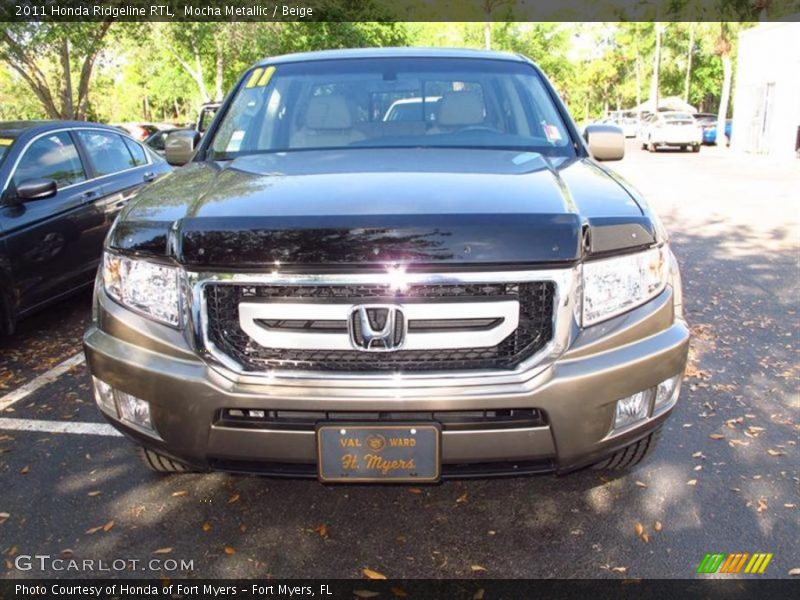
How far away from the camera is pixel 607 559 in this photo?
8.44ft

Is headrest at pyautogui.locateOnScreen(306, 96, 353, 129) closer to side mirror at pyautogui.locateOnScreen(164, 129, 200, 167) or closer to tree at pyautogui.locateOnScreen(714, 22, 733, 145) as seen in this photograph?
side mirror at pyautogui.locateOnScreen(164, 129, 200, 167)

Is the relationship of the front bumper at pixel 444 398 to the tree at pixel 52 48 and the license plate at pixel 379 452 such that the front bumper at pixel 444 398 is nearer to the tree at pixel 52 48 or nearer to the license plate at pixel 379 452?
the license plate at pixel 379 452

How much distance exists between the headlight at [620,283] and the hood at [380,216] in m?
0.09

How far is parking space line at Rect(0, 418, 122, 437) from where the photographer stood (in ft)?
12.1

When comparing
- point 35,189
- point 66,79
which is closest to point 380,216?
point 35,189

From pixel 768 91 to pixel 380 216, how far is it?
26.7 m

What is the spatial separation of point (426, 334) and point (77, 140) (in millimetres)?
4963

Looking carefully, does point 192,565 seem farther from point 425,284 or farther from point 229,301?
point 425,284

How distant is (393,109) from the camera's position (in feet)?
11.7

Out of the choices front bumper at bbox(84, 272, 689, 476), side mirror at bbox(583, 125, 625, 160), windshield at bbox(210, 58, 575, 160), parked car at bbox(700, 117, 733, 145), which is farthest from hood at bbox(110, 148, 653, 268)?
parked car at bbox(700, 117, 733, 145)

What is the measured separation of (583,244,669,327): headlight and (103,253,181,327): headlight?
4.44 ft

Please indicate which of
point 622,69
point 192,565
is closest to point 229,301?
point 192,565

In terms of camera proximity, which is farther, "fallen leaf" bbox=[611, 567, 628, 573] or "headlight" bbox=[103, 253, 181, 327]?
"fallen leaf" bbox=[611, 567, 628, 573]

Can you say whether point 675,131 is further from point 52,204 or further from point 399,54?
point 52,204
